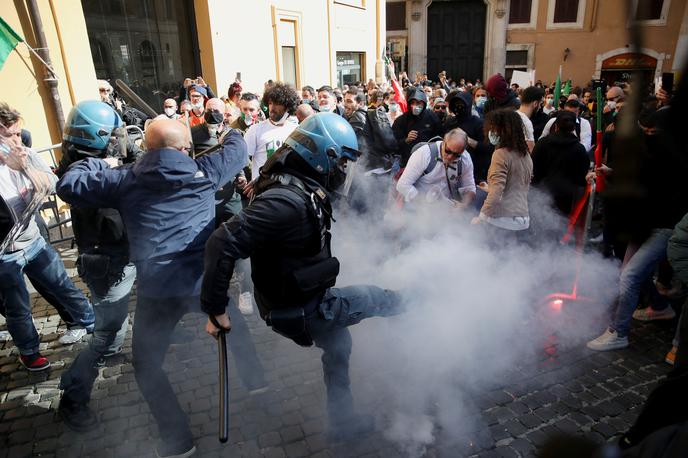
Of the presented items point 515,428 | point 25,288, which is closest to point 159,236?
point 25,288

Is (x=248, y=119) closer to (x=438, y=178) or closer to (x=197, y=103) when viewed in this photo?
(x=438, y=178)

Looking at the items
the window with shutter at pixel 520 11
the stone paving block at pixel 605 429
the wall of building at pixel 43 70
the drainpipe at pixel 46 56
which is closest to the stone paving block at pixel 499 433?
the stone paving block at pixel 605 429

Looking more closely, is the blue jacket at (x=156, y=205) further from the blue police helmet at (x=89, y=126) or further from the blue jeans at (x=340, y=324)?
the blue jeans at (x=340, y=324)

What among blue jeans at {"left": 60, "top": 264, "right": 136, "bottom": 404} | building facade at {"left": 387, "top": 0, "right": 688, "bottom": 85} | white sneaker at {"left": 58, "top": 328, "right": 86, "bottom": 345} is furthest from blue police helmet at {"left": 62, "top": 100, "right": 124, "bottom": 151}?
building facade at {"left": 387, "top": 0, "right": 688, "bottom": 85}

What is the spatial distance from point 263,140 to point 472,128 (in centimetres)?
247

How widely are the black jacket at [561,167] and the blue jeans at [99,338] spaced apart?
3928mm

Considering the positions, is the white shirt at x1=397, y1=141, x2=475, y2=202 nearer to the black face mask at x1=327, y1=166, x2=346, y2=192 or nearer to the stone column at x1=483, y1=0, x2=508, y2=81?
the black face mask at x1=327, y1=166, x2=346, y2=192

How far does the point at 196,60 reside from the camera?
10.4 metres

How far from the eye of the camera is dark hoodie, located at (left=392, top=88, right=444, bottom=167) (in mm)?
5781

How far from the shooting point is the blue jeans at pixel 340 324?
2535mm

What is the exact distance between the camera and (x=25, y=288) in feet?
11.5

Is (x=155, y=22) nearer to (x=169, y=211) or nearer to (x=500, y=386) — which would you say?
(x=169, y=211)

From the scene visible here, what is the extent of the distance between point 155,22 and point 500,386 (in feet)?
31.5

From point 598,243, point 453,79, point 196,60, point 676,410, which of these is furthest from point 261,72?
point 453,79
